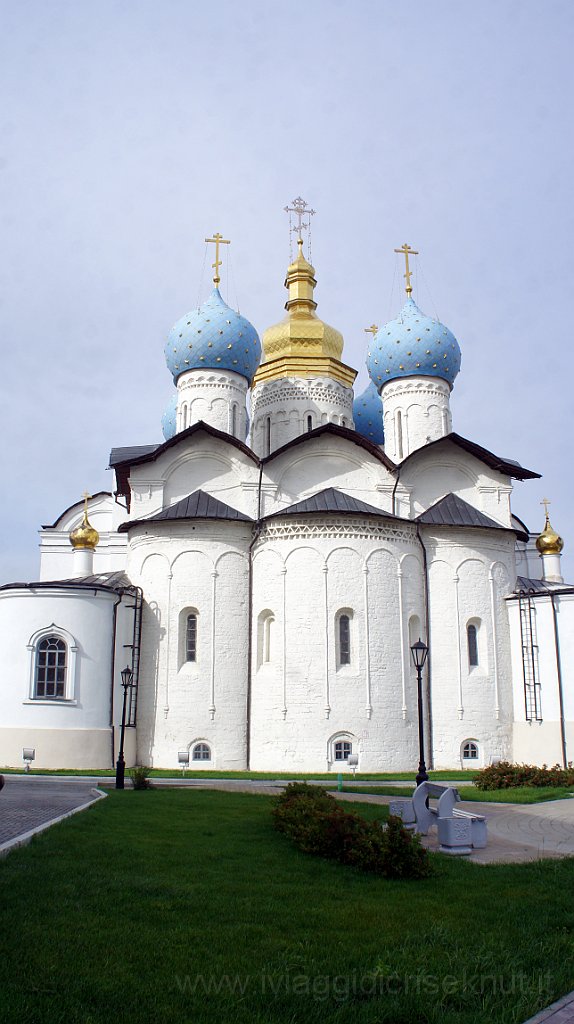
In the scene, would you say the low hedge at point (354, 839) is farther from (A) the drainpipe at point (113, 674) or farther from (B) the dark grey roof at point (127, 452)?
(B) the dark grey roof at point (127, 452)

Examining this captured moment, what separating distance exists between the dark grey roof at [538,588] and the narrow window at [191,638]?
7843 mm

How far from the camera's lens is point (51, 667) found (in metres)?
20.2

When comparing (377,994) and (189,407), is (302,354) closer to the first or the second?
(189,407)

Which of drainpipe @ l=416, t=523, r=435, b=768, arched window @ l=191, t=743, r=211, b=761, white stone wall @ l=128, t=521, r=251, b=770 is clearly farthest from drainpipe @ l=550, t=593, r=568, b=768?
arched window @ l=191, t=743, r=211, b=761

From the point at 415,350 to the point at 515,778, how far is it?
13334 millimetres

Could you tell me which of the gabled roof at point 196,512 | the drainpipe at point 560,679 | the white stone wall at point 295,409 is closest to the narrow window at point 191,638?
the gabled roof at point 196,512

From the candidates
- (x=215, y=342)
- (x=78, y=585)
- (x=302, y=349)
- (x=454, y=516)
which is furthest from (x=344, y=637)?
(x=302, y=349)

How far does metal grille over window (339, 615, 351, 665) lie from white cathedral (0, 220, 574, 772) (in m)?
0.05

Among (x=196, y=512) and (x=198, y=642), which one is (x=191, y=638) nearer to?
(x=198, y=642)

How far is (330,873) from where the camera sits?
287 inches

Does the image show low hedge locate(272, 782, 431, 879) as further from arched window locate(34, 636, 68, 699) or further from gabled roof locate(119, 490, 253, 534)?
gabled roof locate(119, 490, 253, 534)

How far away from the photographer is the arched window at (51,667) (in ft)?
65.9

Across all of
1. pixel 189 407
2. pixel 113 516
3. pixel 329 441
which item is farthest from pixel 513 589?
pixel 113 516

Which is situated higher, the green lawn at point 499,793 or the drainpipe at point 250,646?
the drainpipe at point 250,646
